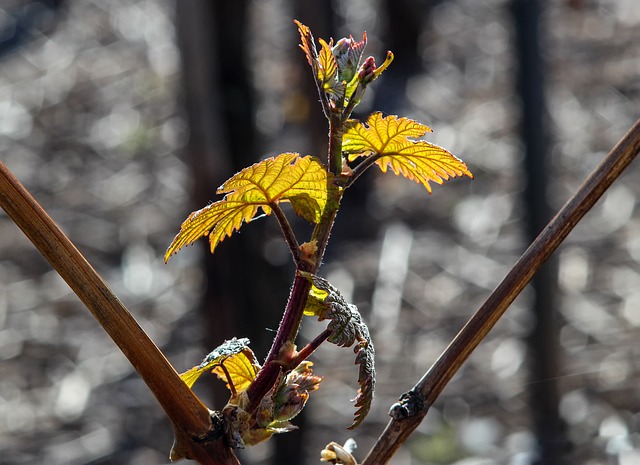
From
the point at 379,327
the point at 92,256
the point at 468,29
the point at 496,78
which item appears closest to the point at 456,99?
the point at 496,78

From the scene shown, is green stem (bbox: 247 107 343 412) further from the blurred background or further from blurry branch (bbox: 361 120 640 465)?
the blurred background

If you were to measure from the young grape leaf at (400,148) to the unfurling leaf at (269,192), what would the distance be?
0.03 meters

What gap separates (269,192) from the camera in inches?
24.3

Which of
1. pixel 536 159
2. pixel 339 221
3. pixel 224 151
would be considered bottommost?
pixel 224 151

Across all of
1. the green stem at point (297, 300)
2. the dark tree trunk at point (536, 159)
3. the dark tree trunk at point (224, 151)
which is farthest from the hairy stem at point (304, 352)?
the dark tree trunk at point (536, 159)

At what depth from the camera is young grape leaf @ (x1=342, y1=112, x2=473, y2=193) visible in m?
0.61

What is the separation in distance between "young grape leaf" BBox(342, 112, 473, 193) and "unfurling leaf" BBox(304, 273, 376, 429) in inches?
3.9

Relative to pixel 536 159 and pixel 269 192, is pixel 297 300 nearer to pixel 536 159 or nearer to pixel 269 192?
pixel 269 192

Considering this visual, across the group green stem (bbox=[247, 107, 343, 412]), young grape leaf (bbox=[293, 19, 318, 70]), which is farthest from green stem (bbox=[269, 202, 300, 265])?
young grape leaf (bbox=[293, 19, 318, 70])

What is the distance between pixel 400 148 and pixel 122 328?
24 centimetres

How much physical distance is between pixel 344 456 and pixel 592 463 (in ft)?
8.28

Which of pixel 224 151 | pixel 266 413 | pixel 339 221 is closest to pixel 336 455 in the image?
pixel 266 413

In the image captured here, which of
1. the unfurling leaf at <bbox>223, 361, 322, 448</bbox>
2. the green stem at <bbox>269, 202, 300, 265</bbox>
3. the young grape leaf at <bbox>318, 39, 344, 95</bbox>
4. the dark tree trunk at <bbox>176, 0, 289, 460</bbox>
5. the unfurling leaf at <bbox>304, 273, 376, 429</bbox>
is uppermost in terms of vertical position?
the dark tree trunk at <bbox>176, 0, 289, 460</bbox>

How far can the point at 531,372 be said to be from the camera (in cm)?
301
